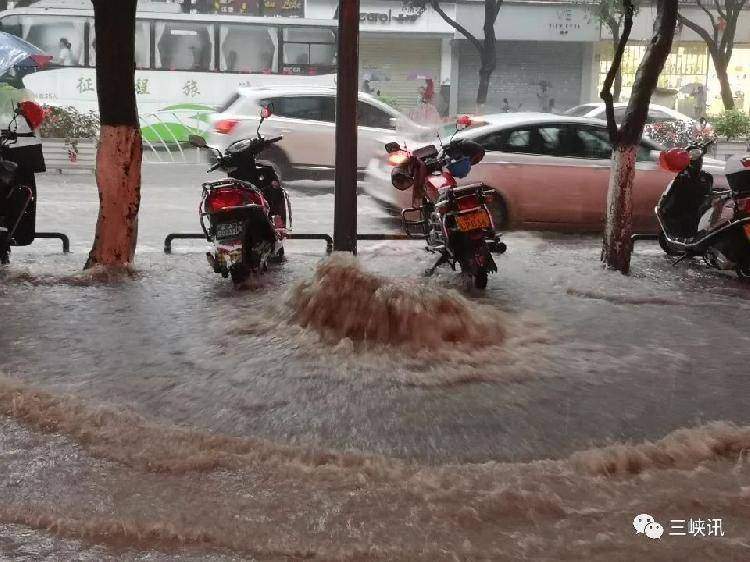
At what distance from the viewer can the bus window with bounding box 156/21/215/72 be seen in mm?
16859

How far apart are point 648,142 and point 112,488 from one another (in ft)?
29.7

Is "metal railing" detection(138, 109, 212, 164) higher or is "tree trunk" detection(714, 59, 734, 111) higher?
"tree trunk" detection(714, 59, 734, 111)

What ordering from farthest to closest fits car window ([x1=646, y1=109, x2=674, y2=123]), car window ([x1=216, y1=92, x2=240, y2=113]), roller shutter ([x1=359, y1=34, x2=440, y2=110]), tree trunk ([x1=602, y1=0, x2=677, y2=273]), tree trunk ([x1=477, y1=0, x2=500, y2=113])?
1. tree trunk ([x1=477, y1=0, x2=500, y2=113])
2. roller shutter ([x1=359, y1=34, x2=440, y2=110])
3. car window ([x1=646, y1=109, x2=674, y2=123])
4. car window ([x1=216, y1=92, x2=240, y2=113])
5. tree trunk ([x1=602, y1=0, x2=677, y2=273])

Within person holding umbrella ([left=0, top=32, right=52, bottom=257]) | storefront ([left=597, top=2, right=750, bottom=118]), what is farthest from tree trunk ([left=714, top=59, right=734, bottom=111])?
person holding umbrella ([left=0, top=32, right=52, bottom=257])

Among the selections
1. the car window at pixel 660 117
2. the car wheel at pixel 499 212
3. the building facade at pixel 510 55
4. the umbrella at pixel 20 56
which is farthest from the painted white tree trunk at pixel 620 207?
the umbrella at pixel 20 56

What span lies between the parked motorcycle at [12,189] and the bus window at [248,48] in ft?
28.8

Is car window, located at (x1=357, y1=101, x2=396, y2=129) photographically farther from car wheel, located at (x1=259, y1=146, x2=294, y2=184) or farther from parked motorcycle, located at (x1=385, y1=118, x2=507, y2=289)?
parked motorcycle, located at (x1=385, y1=118, x2=507, y2=289)

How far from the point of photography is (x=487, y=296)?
7793 mm

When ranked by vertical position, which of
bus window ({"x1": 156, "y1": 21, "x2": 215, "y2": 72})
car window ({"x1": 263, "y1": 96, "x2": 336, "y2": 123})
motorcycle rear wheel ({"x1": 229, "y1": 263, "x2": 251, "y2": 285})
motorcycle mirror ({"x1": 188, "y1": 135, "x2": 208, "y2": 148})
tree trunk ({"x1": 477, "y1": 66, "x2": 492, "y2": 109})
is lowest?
motorcycle rear wheel ({"x1": 229, "y1": 263, "x2": 251, "y2": 285})

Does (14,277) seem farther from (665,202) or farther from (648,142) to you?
(648,142)

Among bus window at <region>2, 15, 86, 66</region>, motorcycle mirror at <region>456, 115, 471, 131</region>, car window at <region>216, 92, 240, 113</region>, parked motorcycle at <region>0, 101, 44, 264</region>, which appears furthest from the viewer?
bus window at <region>2, 15, 86, 66</region>

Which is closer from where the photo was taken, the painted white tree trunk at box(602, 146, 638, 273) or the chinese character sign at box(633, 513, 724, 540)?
the chinese character sign at box(633, 513, 724, 540)

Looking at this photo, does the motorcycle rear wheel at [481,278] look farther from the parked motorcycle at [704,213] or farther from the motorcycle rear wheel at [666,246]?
the motorcycle rear wheel at [666,246]

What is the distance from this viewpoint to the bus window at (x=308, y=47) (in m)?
17.1
